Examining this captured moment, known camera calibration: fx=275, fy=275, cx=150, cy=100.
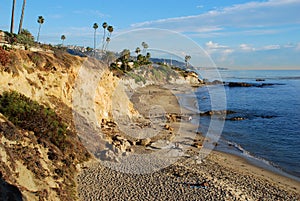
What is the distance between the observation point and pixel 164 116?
113 feet

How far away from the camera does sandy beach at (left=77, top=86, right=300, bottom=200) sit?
1277cm

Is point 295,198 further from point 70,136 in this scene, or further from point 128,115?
point 128,115

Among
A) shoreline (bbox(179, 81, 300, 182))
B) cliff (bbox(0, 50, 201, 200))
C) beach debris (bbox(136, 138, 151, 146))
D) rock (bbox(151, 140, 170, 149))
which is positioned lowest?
shoreline (bbox(179, 81, 300, 182))

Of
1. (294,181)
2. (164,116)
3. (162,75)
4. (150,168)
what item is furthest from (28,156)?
(162,75)

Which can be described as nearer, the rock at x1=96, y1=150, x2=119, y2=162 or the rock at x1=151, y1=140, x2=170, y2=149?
the rock at x1=96, y1=150, x2=119, y2=162

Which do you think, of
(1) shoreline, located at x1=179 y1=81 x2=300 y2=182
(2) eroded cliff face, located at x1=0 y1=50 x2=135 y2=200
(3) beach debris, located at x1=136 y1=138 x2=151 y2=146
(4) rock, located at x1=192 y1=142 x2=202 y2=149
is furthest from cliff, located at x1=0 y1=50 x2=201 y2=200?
(1) shoreline, located at x1=179 y1=81 x2=300 y2=182

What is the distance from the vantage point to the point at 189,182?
46.9 feet

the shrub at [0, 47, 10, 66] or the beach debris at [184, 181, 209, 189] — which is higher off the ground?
the shrub at [0, 47, 10, 66]

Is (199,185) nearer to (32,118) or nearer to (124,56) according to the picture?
(32,118)

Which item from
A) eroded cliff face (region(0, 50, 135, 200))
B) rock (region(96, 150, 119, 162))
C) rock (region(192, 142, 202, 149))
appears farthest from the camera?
rock (region(192, 142, 202, 149))

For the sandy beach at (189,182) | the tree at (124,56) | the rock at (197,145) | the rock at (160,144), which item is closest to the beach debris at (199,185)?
the sandy beach at (189,182)

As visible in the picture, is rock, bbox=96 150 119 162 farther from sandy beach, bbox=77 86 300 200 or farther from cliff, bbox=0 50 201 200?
sandy beach, bbox=77 86 300 200

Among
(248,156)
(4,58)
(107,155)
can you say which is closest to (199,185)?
(107,155)

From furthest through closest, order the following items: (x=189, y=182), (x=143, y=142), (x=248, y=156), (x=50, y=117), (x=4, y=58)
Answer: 1. (x=248, y=156)
2. (x=143, y=142)
3. (x=4, y=58)
4. (x=50, y=117)
5. (x=189, y=182)
